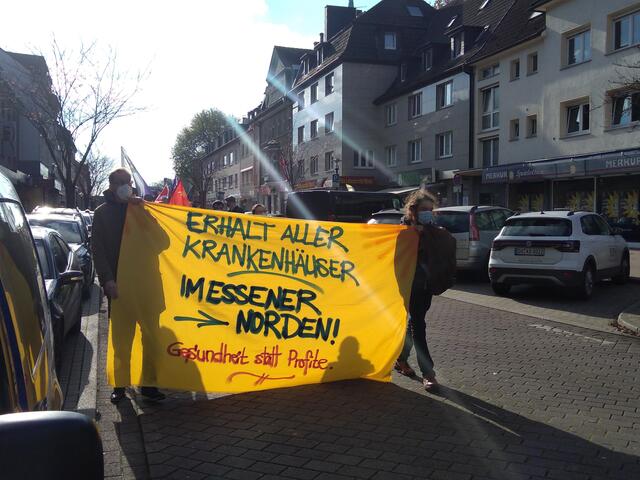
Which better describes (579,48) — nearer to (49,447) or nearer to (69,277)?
(69,277)

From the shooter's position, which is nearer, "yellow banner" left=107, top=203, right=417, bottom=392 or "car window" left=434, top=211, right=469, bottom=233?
"yellow banner" left=107, top=203, right=417, bottom=392

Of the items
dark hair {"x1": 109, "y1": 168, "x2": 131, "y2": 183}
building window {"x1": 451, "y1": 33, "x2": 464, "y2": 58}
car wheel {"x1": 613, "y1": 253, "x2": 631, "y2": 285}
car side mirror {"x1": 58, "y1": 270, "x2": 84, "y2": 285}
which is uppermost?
building window {"x1": 451, "y1": 33, "x2": 464, "y2": 58}

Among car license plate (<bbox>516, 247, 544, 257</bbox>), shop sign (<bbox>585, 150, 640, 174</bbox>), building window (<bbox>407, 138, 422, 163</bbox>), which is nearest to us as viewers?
car license plate (<bbox>516, 247, 544, 257</bbox>)

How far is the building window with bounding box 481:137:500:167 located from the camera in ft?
93.9

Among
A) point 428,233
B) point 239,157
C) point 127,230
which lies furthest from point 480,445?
point 239,157

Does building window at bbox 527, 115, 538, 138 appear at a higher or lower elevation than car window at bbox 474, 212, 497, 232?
higher

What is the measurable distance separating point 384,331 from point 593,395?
1.90m

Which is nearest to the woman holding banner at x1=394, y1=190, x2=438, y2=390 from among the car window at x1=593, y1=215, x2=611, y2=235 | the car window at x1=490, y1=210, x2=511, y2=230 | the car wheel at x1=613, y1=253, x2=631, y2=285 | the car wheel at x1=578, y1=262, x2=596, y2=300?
the car wheel at x1=578, y1=262, x2=596, y2=300

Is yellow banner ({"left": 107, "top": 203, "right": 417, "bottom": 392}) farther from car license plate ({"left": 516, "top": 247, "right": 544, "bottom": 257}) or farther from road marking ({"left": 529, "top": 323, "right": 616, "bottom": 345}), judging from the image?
car license plate ({"left": 516, "top": 247, "right": 544, "bottom": 257})

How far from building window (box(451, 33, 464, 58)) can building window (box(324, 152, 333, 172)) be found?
12707mm

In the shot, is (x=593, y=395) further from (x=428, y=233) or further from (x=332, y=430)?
(x=332, y=430)

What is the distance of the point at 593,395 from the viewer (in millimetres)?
5145

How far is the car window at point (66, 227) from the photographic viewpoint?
492 inches

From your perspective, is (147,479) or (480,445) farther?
(480,445)
